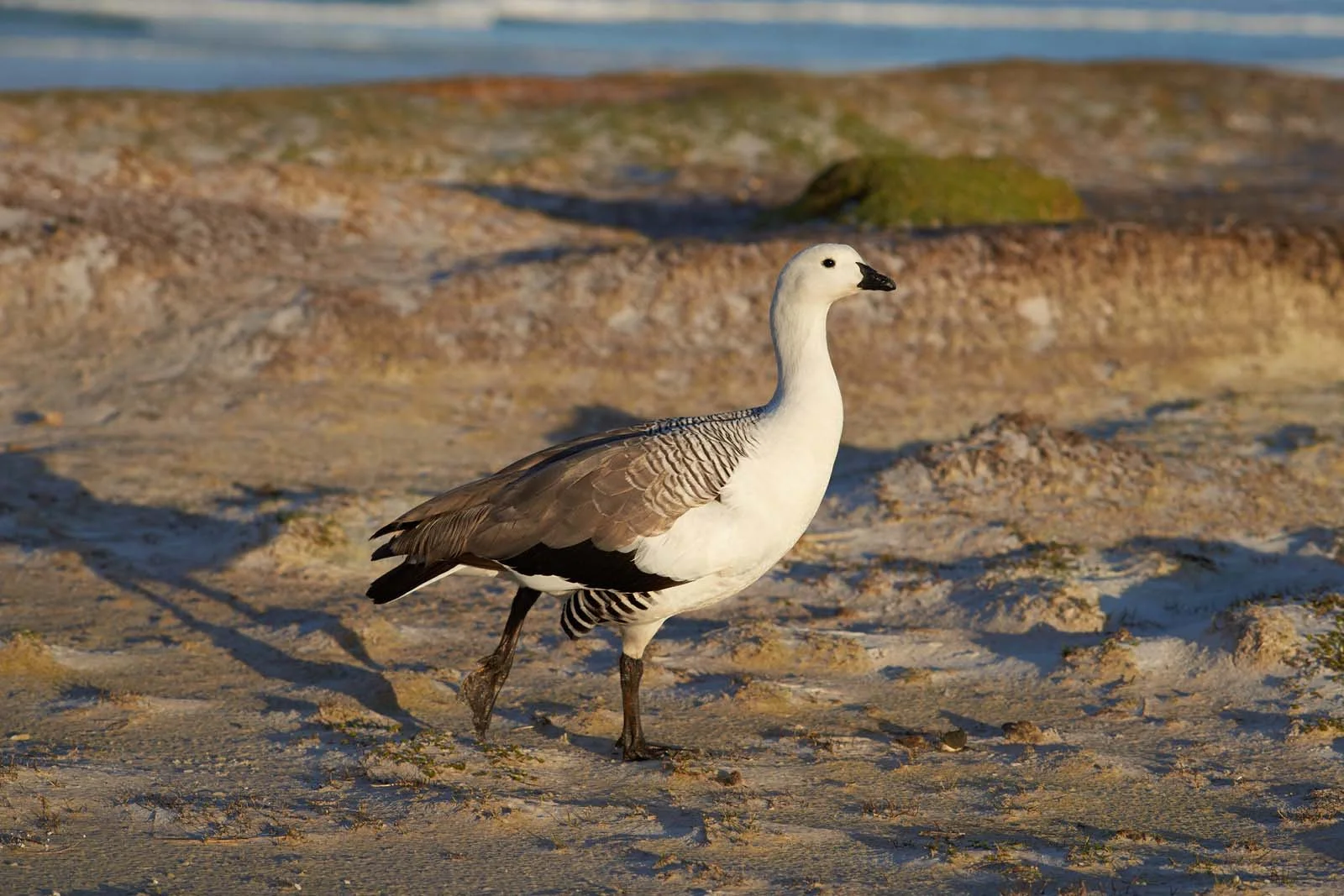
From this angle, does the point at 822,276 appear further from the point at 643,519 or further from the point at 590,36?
the point at 590,36

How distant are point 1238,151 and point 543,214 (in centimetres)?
1263

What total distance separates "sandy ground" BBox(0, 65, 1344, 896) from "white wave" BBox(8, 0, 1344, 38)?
44.1 m

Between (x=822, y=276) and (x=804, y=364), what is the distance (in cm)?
48

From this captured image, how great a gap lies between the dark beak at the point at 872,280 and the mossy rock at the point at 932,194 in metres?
8.83

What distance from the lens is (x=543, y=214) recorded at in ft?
61.2

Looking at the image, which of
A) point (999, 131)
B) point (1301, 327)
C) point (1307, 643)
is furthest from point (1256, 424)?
point (999, 131)

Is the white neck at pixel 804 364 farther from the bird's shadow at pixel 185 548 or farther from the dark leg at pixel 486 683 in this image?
the bird's shadow at pixel 185 548

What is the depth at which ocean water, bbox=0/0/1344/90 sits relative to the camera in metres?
44.3

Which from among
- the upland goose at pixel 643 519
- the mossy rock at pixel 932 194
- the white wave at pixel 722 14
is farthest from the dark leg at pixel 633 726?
the white wave at pixel 722 14

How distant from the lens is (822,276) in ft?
25.1

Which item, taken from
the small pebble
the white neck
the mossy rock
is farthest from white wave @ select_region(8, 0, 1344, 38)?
the small pebble

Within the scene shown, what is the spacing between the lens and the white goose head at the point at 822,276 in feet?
25.0

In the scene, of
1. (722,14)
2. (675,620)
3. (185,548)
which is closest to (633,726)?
(675,620)

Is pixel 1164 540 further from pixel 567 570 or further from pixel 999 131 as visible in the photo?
pixel 999 131
